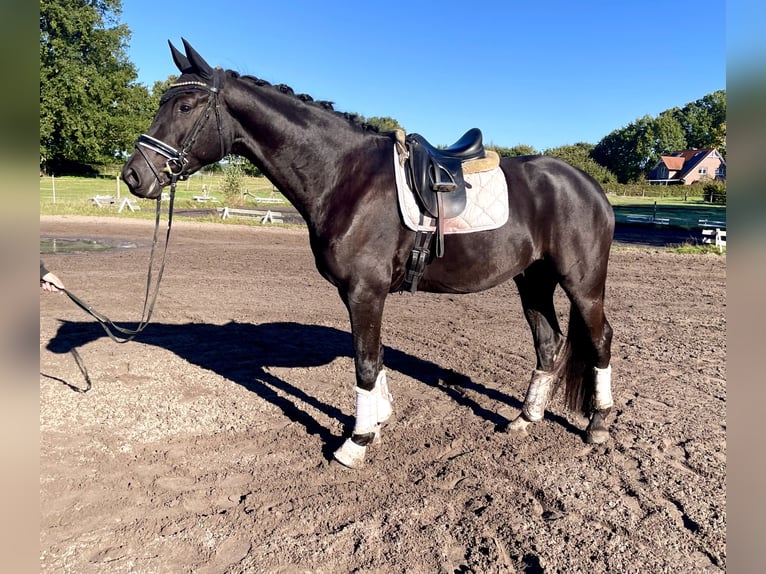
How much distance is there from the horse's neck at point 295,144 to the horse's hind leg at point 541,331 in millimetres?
2001

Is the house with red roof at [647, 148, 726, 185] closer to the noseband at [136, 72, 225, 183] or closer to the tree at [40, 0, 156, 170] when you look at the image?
the tree at [40, 0, 156, 170]

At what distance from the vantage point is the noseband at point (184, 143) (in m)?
3.25

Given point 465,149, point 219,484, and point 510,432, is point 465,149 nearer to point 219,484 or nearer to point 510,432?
point 510,432

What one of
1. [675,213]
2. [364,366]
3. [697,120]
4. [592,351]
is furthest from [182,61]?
[697,120]

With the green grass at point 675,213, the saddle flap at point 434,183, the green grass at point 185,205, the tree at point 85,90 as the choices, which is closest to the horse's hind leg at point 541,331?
the saddle flap at point 434,183

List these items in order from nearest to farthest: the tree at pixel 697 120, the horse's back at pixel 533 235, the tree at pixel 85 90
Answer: the horse's back at pixel 533 235 < the tree at pixel 85 90 < the tree at pixel 697 120

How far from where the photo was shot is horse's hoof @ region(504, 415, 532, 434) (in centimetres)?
431

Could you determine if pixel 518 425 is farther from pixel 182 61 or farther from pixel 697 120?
pixel 697 120

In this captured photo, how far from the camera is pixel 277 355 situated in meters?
6.20

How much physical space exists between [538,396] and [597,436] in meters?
0.56

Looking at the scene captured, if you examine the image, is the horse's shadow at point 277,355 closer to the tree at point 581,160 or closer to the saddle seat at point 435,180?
the saddle seat at point 435,180

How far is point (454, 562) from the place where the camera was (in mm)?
2715

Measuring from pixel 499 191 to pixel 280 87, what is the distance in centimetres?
186

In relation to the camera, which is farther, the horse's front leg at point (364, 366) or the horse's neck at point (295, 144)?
the horse's front leg at point (364, 366)
